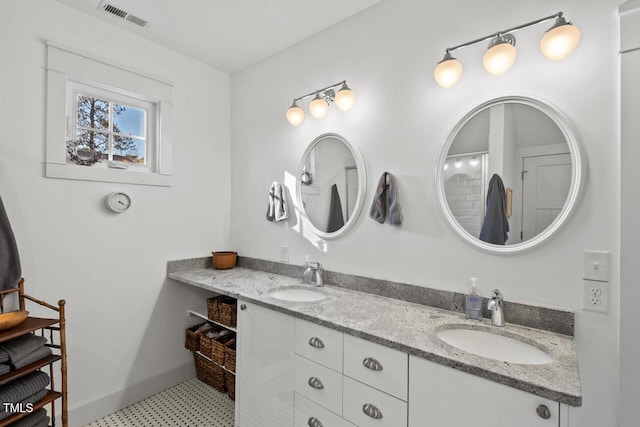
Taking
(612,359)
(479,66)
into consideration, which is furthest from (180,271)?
(612,359)

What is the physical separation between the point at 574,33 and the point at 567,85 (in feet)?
0.64

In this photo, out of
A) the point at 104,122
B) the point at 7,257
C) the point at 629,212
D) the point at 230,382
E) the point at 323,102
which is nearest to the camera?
the point at 629,212

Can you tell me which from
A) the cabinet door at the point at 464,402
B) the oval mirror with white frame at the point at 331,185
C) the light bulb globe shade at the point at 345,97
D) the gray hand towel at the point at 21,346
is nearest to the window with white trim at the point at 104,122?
the gray hand towel at the point at 21,346

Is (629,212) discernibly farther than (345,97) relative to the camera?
No

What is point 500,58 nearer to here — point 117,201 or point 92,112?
point 117,201

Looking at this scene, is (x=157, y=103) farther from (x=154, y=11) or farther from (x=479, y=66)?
(x=479, y=66)

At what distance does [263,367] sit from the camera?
1.76m

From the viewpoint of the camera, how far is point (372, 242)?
1.92 meters

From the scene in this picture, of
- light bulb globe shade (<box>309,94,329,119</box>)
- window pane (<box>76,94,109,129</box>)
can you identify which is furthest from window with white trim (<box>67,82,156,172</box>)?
light bulb globe shade (<box>309,94,329,119</box>)

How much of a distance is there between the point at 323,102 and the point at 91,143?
62.2 inches

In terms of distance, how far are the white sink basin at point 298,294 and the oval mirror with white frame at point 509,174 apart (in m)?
0.96

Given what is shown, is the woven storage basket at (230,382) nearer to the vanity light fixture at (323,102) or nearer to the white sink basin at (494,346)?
the white sink basin at (494,346)

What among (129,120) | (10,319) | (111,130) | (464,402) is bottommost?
(464,402)

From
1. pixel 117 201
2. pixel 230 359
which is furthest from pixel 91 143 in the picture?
→ pixel 230 359
